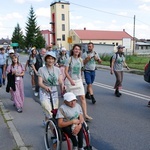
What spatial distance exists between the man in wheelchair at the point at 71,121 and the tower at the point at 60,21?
71.5m

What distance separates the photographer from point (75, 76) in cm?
602

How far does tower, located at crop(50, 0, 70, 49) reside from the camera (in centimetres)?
7544

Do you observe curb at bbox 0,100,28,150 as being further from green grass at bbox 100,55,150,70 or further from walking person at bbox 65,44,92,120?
green grass at bbox 100,55,150,70

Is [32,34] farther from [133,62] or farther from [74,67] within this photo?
[74,67]

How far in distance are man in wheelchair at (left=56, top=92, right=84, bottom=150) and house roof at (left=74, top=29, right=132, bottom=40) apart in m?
70.0

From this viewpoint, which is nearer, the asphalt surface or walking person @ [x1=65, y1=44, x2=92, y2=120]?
the asphalt surface

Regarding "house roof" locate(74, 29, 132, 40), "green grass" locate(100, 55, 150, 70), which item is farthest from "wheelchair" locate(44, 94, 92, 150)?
"house roof" locate(74, 29, 132, 40)

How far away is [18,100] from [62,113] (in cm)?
344

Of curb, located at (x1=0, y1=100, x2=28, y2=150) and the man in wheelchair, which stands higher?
the man in wheelchair

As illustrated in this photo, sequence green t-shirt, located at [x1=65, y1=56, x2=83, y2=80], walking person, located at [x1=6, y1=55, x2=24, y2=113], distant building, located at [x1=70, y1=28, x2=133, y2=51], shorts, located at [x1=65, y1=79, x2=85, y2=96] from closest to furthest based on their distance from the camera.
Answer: shorts, located at [x1=65, y1=79, x2=85, y2=96] → green t-shirt, located at [x1=65, y1=56, x2=83, y2=80] → walking person, located at [x1=6, y1=55, x2=24, y2=113] → distant building, located at [x1=70, y1=28, x2=133, y2=51]

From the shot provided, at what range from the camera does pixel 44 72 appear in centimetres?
464

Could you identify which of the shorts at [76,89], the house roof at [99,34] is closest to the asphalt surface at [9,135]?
the shorts at [76,89]

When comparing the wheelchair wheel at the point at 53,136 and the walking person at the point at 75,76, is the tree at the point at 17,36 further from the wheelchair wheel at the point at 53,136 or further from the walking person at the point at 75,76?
the wheelchair wheel at the point at 53,136

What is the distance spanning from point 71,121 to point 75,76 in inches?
93.5
